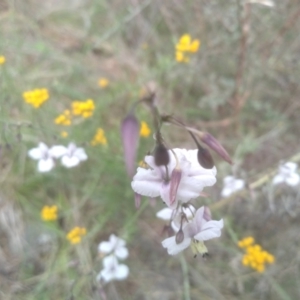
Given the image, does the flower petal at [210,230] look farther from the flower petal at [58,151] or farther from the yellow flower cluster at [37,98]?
the yellow flower cluster at [37,98]

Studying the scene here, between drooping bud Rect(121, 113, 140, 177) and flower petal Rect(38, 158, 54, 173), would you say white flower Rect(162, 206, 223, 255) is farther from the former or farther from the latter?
flower petal Rect(38, 158, 54, 173)

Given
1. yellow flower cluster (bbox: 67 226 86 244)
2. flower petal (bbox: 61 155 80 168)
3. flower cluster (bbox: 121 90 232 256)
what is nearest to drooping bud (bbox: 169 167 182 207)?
flower cluster (bbox: 121 90 232 256)

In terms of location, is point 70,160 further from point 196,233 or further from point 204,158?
point 204,158

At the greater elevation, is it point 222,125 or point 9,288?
point 222,125

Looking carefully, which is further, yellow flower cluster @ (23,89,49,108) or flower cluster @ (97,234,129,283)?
yellow flower cluster @ (23,89,49,108)

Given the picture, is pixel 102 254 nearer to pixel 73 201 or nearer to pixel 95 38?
pixel 73 201

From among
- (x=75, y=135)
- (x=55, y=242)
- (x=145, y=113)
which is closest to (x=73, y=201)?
(x=55, y=242)
